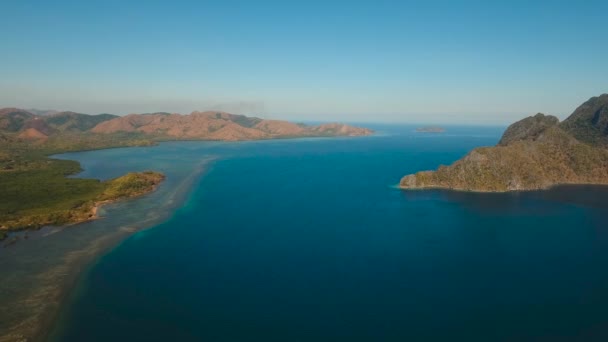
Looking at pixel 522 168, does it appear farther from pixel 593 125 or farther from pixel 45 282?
pixel 45 282

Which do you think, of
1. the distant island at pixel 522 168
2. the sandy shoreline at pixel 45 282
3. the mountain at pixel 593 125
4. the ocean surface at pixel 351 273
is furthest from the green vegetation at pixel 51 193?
the mountain at pixel 593 125

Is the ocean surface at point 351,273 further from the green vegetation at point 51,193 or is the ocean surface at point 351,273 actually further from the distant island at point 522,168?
the distant island at point 522,168

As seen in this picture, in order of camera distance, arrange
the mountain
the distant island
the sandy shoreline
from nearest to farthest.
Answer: the sandy shoreline → the distant island → the mountain

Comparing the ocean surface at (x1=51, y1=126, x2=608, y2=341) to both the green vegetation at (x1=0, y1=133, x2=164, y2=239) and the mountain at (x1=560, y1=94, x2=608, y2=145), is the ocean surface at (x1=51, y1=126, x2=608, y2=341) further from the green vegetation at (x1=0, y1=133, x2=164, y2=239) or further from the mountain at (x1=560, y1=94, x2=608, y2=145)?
the mountain at (x1=560, y1=94, x2=608, y2=145)

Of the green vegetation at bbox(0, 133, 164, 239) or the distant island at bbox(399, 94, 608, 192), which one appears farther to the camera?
the distant island at bbox(399, 94, 608, 192)

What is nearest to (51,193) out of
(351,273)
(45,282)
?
(45,282)

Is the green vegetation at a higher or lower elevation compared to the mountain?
lower

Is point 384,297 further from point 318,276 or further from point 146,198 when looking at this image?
point 146,198

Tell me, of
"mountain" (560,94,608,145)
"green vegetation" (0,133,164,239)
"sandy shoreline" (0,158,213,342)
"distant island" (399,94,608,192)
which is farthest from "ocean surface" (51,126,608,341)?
"mountain" (560,94,608,145)
